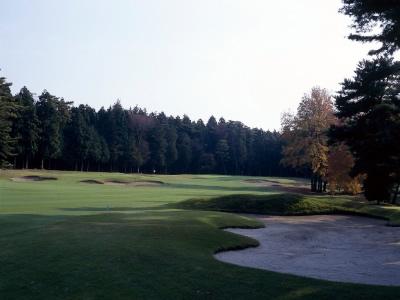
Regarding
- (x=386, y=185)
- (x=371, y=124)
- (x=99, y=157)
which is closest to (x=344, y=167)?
(x=386, y=185)

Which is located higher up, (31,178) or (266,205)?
(31,178)

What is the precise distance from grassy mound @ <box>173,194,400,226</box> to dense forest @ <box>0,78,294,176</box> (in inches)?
2087

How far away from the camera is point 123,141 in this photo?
113812 mm

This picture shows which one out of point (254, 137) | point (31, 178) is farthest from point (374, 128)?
point (254, 137)

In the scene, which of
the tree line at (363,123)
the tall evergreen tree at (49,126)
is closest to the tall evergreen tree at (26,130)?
the tall evergreen tree at (49,126)

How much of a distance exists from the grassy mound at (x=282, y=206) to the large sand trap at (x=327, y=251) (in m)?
2.81

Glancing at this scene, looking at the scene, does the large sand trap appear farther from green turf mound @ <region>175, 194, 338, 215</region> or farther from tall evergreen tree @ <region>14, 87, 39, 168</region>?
tall evergreen tree @ <region>14, 87, 39, 168</region>

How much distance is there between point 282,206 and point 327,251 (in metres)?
14.8

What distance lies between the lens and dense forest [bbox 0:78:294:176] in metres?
93.6

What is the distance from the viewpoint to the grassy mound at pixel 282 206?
32.8 meters

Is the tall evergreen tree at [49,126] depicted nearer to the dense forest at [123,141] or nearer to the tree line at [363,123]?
the dense forest at [123,141]

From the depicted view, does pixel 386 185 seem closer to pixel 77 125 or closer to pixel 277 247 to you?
pixel 277 247

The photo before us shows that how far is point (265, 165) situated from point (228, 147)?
11441mm

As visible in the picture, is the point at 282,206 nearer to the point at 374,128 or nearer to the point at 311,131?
the point at 374,128
